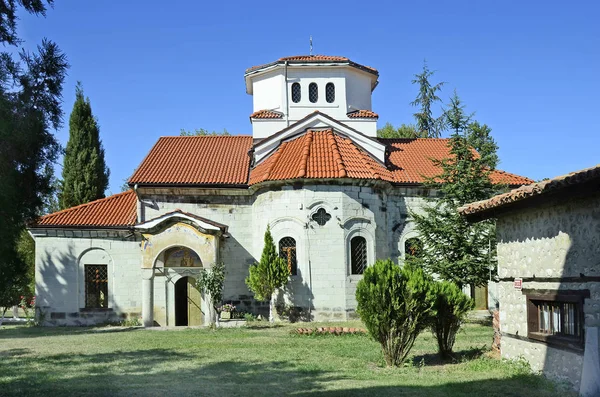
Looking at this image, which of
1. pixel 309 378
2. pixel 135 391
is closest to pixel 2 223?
pixel 135 391

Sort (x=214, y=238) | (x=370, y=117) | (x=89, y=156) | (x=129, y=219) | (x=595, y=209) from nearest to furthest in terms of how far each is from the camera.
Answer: (x=595, y=209) < (x=214, y=238) < (x=129, y=219) < (x=370, y=117) < (x=89, y=156)

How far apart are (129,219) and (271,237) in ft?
20.9

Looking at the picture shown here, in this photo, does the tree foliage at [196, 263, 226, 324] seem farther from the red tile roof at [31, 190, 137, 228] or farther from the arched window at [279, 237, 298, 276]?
the red tile roof at [31, 190, 137, 228]

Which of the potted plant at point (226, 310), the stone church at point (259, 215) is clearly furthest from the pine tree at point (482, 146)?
the potted plant at point (226, 310)

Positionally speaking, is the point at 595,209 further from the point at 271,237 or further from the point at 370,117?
the point at 370,117

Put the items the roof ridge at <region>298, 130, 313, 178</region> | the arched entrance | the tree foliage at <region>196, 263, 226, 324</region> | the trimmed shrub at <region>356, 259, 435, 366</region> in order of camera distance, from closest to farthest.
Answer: the trimmed shrub at <region>356, 259, 435, 366</region>, the tree foliage at <region>196, 263, 226, 324</region>, the roof ridge at <region>298, 130, 313, 178</region>, the arched entrance

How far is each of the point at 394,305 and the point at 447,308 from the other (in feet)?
5.36

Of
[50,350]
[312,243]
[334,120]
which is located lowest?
[50,350]

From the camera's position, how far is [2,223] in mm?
7688

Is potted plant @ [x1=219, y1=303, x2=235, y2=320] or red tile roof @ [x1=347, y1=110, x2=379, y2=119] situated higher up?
red tile roof @ [x1=347, y1=110, x2=379, y2=119]

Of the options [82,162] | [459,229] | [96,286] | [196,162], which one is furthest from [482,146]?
[82,162]

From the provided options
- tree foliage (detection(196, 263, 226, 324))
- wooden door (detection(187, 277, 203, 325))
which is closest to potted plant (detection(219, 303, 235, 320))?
tree foliage (detection(196, 263, 226, 324))

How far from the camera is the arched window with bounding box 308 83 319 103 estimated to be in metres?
28.2

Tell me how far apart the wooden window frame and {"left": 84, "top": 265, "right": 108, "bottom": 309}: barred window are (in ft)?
60.9
